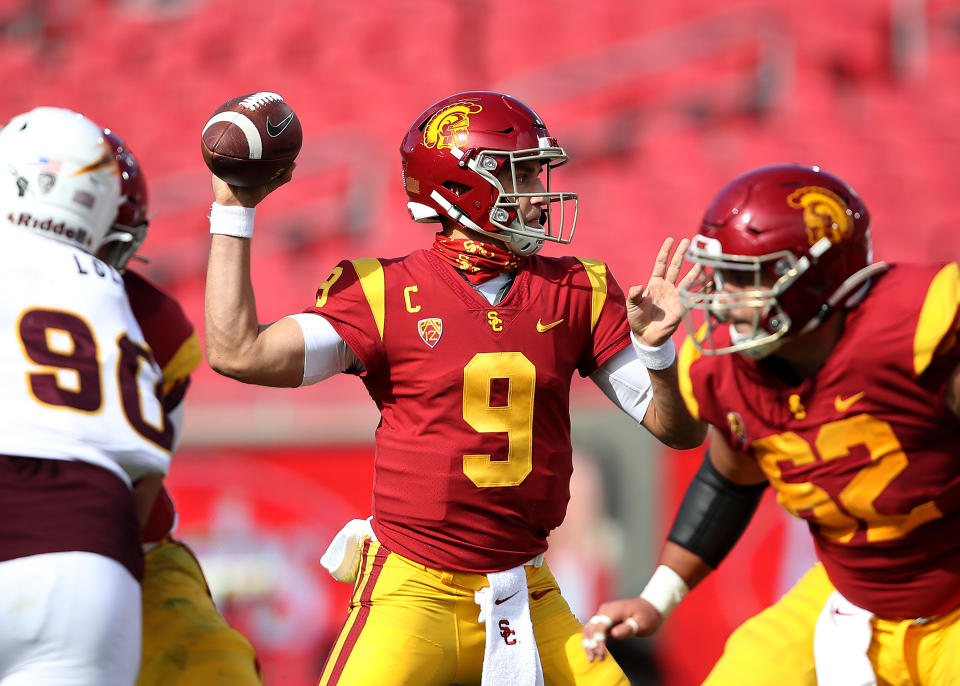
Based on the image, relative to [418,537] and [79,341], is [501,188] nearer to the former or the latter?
[418,537]

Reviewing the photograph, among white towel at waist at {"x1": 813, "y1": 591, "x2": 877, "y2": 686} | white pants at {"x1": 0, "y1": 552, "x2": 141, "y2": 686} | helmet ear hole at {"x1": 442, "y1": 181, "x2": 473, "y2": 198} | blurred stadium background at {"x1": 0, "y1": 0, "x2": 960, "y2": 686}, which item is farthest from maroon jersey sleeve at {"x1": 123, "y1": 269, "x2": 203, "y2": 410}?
blurred stadium background at {"x1": 0, "y1": 0, "x2": 960, "y2": 686}

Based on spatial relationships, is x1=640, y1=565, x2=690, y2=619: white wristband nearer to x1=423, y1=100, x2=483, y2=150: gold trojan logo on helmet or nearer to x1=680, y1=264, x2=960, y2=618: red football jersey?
x1=680, y1=264, x2=960, y2=618: red football jersey

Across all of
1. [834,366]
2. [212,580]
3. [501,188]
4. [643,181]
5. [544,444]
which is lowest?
[212,580]

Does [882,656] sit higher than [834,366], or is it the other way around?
[834,366]

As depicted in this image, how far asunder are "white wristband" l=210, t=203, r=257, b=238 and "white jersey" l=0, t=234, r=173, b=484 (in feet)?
1.06

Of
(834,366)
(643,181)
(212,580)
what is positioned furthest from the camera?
(643,181)

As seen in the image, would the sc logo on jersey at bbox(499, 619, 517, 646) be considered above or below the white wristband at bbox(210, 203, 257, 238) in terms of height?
below

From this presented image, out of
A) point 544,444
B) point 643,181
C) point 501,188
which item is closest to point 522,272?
point 501,188

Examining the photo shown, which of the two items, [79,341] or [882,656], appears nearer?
[79,341]

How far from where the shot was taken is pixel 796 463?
9.25 ft

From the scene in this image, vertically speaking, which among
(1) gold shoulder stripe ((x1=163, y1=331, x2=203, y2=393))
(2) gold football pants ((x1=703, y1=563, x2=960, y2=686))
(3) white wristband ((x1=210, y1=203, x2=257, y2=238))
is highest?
(3) white wristband ((x1=210, y1=203, x2=257, y2=238))

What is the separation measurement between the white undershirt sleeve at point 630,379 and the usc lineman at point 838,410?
134 mm

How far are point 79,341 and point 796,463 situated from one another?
5.38ft

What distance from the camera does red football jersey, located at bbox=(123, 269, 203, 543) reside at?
3.28 meters
